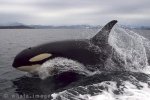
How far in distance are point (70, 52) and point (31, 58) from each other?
8.01ft

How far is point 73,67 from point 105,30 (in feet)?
10.6

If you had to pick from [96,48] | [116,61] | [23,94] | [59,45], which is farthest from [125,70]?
[23,94]

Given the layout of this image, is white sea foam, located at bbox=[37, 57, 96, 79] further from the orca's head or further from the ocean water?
the orca's head

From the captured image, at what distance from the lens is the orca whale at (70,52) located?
17578 millimetres

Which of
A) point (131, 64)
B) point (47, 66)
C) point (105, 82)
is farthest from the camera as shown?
point (131, 64)

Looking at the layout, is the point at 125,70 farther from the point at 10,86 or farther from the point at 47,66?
the point at 10,86

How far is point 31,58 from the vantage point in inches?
687

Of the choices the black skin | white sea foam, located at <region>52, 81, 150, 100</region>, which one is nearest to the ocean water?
white sea foam, located at <region>52, 81, 150, 100</region>

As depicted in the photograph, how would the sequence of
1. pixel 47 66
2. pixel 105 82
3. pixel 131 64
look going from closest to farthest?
1. pixel 105 82
2. pixel 47 66
3. pixel 131 64

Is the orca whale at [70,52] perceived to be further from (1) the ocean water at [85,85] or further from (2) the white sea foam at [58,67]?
(1) the ocean water at [85,85]

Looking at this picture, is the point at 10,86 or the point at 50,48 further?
the point at 50,48

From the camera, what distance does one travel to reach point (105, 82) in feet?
51.8

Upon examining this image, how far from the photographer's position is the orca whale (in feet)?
57.7

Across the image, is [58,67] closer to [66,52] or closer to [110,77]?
[66,52]
